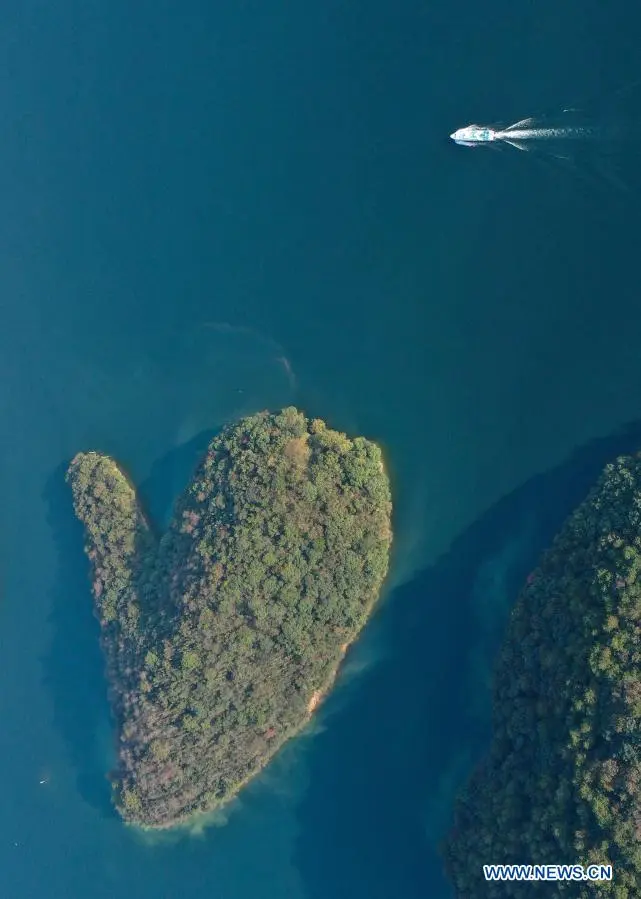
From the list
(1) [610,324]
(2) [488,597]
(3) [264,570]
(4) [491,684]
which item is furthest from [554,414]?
(3) [264,570]

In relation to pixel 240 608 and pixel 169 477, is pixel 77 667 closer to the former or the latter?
pixel 169 477

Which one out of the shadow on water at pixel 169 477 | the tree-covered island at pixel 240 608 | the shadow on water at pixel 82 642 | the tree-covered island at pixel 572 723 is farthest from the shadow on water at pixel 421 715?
the shadow on water at pixel 169 477

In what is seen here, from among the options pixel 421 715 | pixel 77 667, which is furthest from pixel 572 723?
pixel 77 667

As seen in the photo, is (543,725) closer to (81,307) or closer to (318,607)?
(318,607)

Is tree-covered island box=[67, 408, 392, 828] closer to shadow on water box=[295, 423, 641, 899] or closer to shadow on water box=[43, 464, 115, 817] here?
shadow on water box=[295, 423, 641, 899]

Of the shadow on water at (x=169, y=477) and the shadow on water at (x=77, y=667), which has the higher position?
the shadow on water at (x=169, y=477)

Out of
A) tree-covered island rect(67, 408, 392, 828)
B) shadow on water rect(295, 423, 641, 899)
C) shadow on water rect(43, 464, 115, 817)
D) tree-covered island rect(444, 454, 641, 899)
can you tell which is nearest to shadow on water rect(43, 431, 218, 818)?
shadow on water rect(43, 464, 115, 817)

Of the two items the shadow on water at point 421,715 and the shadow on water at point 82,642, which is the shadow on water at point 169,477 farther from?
the shadow on water at point 421,715

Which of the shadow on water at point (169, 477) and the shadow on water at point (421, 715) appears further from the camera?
the shadow on water at point (169, 477)
